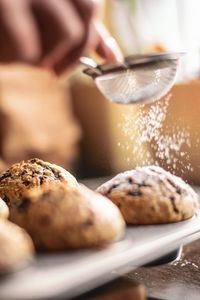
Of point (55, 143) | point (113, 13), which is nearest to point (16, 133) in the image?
point (55, 143)

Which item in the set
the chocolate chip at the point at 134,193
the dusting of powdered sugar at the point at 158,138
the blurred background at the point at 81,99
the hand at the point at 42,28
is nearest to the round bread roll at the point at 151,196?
the chocolate chip at the point at 134,193

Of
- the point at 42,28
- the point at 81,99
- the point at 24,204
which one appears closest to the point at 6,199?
the point at 24,204

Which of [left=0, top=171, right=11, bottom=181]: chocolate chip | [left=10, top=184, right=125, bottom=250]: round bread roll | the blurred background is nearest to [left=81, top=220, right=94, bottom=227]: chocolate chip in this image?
[left=10, top=184, right=125, bottom=250]: round bread roll

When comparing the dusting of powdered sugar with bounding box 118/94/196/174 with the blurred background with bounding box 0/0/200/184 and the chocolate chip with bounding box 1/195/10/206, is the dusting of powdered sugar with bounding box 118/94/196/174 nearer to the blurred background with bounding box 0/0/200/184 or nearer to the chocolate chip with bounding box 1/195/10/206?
the chocolate chip with bounding box 1/195/10/206

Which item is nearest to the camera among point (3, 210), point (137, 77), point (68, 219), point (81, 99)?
point (68, 219)

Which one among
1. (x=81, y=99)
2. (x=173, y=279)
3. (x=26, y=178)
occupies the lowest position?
(x=173, y=279)

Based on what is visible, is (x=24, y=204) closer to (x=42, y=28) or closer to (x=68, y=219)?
(x=68, y=219)
